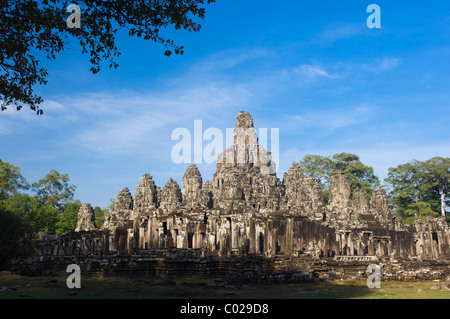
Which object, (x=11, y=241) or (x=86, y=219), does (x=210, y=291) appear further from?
(x=86, y=219)

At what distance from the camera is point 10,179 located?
56.2 m

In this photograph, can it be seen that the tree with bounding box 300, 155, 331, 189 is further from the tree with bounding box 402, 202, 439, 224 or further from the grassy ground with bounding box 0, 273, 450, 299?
the grassy ground with bounding box 0, 273, 450, 299

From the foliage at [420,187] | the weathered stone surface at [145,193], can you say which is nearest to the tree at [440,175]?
the foliage at [420,187]

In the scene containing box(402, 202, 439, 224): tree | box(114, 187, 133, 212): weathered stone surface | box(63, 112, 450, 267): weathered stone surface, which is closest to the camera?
box(63, 112, 450, 267): weathered stone surface

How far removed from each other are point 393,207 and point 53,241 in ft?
150

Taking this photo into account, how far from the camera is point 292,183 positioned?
52.4 m

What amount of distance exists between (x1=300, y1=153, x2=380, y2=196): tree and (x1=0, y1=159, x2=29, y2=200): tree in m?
40.9

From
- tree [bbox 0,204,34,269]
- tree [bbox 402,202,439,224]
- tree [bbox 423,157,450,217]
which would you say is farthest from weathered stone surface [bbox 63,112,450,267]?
tree [bbox 423,157,450,217]

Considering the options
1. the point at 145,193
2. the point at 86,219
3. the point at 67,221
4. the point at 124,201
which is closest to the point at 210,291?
the point at 145,193

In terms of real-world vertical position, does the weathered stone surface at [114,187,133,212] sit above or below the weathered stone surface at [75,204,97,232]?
above

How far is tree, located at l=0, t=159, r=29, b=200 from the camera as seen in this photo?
54944 millimetres

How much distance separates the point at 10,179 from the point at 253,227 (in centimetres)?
4245
